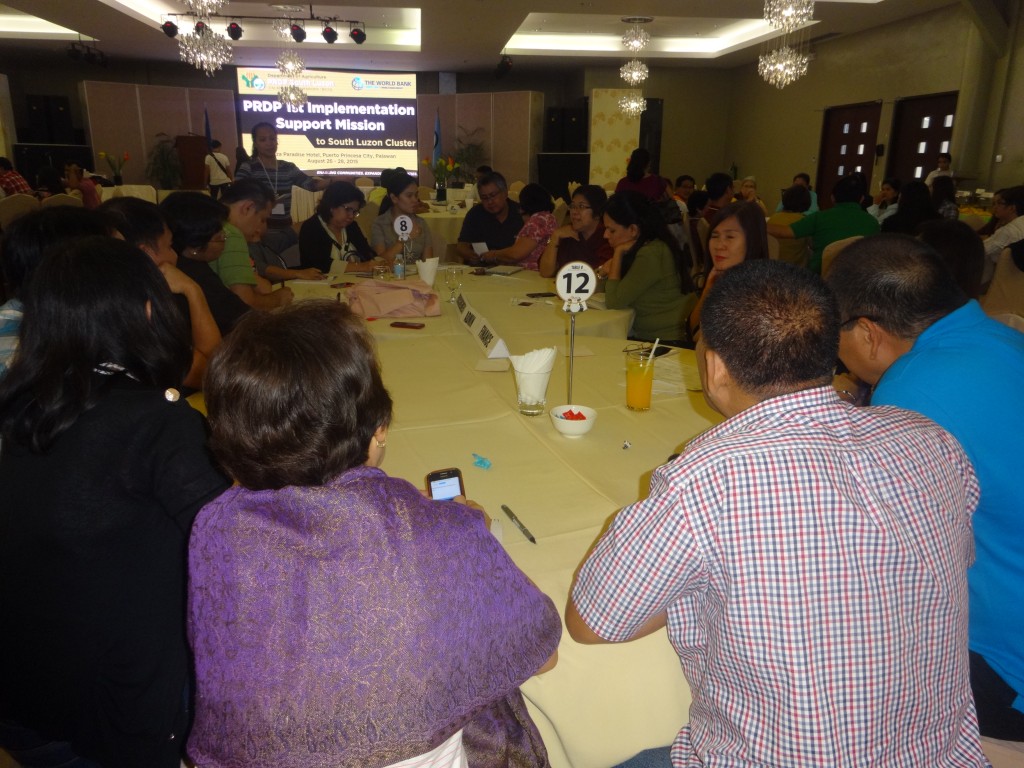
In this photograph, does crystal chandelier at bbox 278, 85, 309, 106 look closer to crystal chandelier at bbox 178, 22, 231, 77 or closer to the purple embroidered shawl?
crystal chandelier at bbox 178, 22, 231, 77

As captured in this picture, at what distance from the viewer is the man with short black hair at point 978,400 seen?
118 cm

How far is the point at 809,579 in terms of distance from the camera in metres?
0.82

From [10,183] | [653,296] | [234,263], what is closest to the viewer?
[234,263]

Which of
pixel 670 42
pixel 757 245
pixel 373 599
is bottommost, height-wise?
pixel 373 599

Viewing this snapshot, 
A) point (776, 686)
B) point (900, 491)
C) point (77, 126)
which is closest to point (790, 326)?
point (900, 491)

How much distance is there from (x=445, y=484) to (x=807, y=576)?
0.71 metres

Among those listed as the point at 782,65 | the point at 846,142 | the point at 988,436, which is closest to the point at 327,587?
the point at 988,436

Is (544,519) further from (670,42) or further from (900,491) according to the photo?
(670,42)

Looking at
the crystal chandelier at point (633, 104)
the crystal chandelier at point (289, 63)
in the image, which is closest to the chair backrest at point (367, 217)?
the crystal chandelier at point (289, 63)

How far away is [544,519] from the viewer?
1346 mm

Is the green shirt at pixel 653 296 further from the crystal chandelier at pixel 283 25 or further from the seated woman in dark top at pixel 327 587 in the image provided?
the crystal chandelier at pixel 283 25

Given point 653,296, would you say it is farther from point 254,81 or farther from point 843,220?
point 254,81

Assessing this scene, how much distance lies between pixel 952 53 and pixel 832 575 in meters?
9.48

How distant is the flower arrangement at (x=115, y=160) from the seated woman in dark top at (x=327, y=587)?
1184 centimetres
